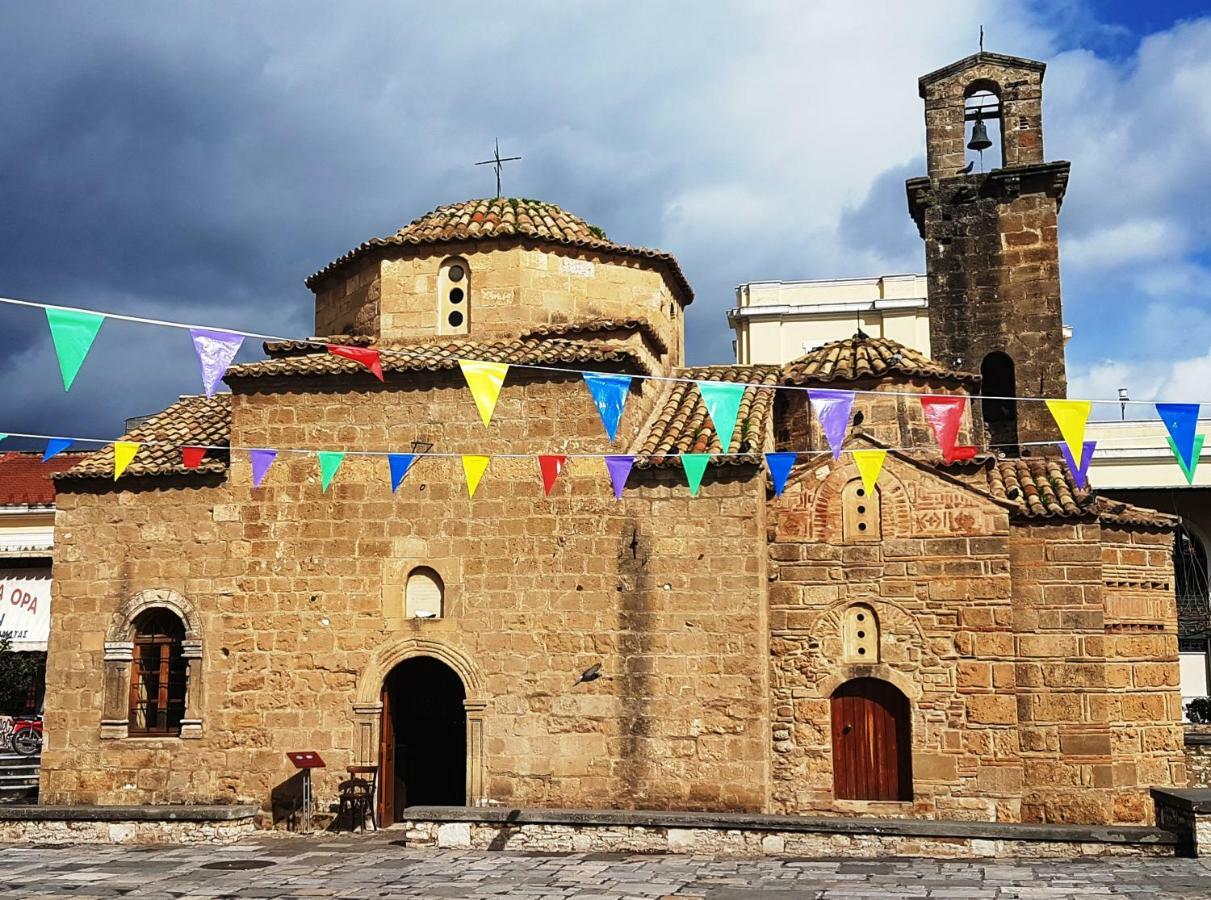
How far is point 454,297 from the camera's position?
622 inches

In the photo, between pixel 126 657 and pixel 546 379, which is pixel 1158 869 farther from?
pixel 126 657

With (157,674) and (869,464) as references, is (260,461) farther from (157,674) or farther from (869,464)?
(869,464)

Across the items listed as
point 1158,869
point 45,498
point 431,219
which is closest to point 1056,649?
point 1158,869

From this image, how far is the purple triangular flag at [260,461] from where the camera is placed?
44.1 feet

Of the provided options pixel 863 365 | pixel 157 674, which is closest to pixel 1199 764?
pixel 863 365

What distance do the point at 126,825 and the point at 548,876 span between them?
5234 millimetres

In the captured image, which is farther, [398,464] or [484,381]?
[398,464]

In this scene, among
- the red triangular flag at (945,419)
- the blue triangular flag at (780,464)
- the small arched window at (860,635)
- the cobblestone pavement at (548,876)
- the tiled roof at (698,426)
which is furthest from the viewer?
the small arched window at (860,635)

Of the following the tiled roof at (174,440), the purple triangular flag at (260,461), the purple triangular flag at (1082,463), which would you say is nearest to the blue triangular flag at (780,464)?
the purple triangular flag at (1082,463)

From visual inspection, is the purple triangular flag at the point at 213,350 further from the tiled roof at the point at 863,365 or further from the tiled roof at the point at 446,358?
the tiled roof at the point at 863,365

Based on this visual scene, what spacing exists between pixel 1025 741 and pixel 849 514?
10.3 ft

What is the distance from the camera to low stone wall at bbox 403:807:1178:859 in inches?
452

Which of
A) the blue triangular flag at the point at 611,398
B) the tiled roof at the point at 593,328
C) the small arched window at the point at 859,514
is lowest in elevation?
the small arched window at the point at 859,514

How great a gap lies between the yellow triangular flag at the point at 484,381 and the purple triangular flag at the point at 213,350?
2058mm
